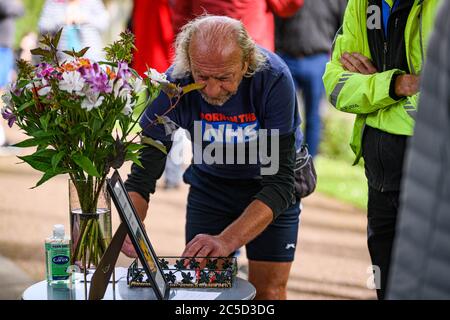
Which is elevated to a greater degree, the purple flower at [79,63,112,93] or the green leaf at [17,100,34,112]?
the purple flower at [79,63,112,93]

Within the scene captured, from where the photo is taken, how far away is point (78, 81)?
103 inches

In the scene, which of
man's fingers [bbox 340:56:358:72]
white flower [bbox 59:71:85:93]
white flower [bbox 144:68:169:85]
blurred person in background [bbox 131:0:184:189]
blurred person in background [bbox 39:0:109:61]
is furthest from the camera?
blurred person in background [bbox 39:0:109:61]

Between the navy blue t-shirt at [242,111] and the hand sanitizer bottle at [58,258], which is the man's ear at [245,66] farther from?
the hand sanitizer bottle at [58,258]

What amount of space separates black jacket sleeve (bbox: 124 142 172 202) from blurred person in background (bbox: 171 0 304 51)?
1.66 meters

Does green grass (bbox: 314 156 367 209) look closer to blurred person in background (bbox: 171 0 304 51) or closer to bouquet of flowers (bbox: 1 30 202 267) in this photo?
blurred person in background (bbox: 171 0 304 51)

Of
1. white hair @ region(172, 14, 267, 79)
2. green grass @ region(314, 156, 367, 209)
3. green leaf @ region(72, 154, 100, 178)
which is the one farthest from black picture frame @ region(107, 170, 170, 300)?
green grass @ region(314, 156, 367, 209)

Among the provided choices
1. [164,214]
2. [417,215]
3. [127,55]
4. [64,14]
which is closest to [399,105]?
[127,55]

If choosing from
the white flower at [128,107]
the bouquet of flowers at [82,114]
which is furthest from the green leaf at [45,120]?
the white flower at [128,107]

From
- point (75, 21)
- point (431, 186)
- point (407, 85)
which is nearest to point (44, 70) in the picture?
point (407, 85)

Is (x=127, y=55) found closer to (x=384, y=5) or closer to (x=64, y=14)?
(x=384, y=5)

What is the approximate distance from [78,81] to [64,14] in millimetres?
5992

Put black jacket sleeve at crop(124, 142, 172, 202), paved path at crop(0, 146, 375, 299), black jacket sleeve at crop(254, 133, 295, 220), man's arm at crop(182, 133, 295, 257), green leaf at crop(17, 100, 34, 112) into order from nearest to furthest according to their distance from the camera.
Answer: green leaf at crop(17, 100, 34, 112) → man's arm at crop(182, 133, 295, 257) → black jacket sleeve at crop(254, 133, 295, 220) → black jacket sleeve at crop(124, 142, 172, 202) → paved path at crop(0, 146, 375, 299)

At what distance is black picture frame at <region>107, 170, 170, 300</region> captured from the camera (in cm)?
265

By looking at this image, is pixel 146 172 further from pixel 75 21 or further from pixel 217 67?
pixel 75 21
